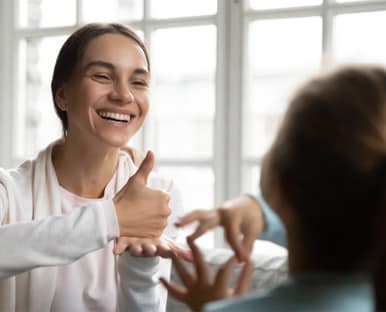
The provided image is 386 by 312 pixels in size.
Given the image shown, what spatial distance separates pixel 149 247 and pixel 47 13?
6.26 feet

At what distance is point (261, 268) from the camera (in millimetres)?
2086

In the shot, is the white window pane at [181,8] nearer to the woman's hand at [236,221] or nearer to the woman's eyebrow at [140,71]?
the woman's eyebrow at [140,71]

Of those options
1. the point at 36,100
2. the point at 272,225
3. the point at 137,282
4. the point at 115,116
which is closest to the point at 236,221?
the point at 272,225

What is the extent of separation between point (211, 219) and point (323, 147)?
0.29 m

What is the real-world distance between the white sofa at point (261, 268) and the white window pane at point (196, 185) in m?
0.71

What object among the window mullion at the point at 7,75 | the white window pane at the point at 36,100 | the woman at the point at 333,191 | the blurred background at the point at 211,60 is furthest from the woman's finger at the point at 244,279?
the window mullion at the point at 7,75

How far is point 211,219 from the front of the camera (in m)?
1.13

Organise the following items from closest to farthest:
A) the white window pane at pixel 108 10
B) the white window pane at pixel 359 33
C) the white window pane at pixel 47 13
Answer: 1. the white window pane at pixel 359 33
2. the white window pane at pixel 108 10
3. the white window pane at pixel 47 13

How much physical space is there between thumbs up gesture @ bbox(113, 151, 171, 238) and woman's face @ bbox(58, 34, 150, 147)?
0.29 meters

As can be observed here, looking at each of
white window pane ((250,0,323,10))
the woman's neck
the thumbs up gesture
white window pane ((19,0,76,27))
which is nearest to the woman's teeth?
the woman's neck

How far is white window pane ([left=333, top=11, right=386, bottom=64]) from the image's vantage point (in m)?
2.63

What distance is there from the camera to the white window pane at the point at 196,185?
2.93 metres

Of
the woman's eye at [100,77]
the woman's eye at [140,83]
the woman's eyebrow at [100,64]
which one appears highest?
the woman's eyebrow at [100,64]

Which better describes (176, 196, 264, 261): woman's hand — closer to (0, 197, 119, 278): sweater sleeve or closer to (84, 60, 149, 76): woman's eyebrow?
(0, 197, 119, 278): sweater sleeve
